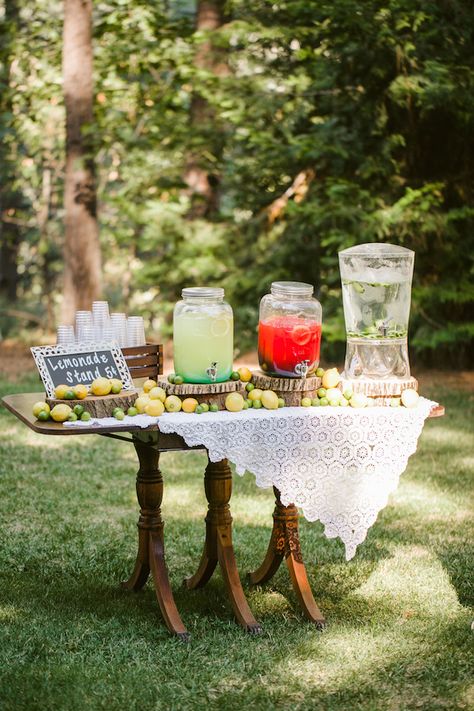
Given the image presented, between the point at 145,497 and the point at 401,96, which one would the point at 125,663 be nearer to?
the point at 145,497

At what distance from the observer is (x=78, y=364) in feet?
12.2

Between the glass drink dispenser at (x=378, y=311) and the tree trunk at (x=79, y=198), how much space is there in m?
6.99

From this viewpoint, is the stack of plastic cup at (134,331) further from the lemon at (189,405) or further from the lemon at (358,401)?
the lemon at (358,401)

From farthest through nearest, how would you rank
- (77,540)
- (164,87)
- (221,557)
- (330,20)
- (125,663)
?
(164,87), (330,20), (77,540), (221,557), (125,663)

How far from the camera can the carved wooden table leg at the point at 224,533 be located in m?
4.04

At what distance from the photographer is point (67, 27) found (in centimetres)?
1055

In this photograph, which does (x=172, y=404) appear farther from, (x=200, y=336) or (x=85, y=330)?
(x=85, y=330)

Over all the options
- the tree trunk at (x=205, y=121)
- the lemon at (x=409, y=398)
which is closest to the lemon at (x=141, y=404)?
the lemon at (x=409, y=398)

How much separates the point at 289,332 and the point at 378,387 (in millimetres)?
428

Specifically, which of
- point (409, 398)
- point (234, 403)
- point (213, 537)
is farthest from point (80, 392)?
point (409, 398)

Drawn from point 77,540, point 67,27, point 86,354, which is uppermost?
point 67,27

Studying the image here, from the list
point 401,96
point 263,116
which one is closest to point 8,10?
point 263,116

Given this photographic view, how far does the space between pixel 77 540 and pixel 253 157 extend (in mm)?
7431

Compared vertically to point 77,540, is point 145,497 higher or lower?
higher
